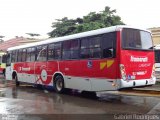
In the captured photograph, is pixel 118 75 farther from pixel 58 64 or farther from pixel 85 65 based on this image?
pixel 58 64

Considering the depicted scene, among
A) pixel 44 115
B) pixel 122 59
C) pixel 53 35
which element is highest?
pixel 53 35

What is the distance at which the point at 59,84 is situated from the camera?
49.8 ft

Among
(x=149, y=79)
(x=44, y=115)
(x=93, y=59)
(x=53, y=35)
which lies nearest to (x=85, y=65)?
(x=93, y=59)

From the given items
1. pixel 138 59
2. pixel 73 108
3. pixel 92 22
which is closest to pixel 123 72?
pixel 138 59

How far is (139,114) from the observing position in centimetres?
912

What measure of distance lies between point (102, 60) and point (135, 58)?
1.34 metres

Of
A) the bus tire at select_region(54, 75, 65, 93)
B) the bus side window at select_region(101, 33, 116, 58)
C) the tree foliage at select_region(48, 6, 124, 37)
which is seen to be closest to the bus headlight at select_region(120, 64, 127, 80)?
the bus side window at select_region(101, 33, 116, 58)

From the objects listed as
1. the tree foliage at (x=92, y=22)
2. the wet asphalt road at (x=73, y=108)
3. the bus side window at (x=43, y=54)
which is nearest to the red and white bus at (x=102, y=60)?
the bus side window at (x=43, y=54)

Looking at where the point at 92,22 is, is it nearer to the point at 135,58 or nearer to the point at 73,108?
the point at 135,58

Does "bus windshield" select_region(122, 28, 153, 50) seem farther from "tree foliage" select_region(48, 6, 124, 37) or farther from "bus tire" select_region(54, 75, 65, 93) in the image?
"tree foliage" select_region(48, 6, 124, 37)

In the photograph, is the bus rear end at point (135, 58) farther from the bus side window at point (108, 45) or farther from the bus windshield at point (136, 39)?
the bus side window at point (108, 45)

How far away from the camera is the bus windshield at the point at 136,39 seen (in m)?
11.5

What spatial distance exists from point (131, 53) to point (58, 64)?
4.63 meters

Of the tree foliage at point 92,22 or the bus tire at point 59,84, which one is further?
the tree foliage at point 92,22
